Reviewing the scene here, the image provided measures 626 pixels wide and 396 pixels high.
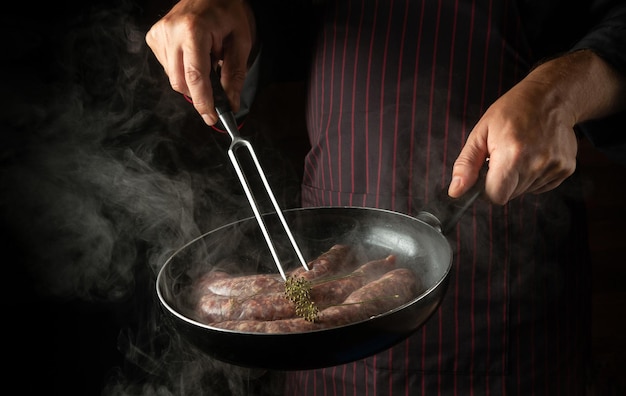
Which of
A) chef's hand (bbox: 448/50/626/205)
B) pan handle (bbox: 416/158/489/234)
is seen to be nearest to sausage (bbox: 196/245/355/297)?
pan handle (bbox: 416/158/489/234)

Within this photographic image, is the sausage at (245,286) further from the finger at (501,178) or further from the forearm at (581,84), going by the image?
the forearm at (581,84)

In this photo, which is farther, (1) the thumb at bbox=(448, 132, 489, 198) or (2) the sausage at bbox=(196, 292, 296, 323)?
(2) the sausage at bbox=(196, 292, 296, 323)

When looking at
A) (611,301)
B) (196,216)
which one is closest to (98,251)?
(196,216)

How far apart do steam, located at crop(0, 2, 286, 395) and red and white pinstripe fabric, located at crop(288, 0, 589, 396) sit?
0.97m

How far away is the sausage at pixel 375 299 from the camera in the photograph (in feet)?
4.00

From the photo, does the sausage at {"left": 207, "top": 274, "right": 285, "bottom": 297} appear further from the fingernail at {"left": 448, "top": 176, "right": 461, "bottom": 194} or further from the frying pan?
the fingernail at {"left": 448, "top": 176, "right": 461, "bottom": 194}

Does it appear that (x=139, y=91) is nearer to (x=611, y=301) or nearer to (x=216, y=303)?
(x=216, y=303)

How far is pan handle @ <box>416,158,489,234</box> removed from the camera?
3.93ft

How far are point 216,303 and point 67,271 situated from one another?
104cm

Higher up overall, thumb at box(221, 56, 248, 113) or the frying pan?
thumb at box(221, 56, 248, 113)

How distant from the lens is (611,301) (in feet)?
9.02

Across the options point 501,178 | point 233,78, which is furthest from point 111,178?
point 501,178

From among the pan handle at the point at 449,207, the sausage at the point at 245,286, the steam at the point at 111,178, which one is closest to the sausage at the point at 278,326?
the sausage at the point at 245,286

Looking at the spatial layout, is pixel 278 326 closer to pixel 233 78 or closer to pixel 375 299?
pixel 375 299
